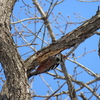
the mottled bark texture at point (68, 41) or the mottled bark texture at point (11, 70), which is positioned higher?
the mottled bark texture at point (68, 41)

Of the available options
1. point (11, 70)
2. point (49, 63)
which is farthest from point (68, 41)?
point (11, 70)

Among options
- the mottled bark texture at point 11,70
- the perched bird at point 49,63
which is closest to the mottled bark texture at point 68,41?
the perched bird at point 49,63

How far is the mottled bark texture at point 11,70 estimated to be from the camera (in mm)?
1537

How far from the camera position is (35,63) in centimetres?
188

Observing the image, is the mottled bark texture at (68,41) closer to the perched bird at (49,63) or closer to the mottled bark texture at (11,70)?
the perched bird at (49,63)

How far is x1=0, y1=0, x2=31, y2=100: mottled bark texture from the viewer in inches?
60.5

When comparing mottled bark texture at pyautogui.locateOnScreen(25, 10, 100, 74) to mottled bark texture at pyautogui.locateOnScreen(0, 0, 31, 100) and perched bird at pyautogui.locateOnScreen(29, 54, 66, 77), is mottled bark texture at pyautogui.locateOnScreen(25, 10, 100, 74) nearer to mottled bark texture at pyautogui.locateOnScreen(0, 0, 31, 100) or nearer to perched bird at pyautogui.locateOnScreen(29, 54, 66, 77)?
perched bird at pyautogui.locateOnScreen(29, 54, 66, 77)

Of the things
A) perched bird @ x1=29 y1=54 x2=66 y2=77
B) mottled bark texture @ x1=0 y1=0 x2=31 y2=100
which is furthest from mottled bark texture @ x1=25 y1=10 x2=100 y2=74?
mottled bark texture @ x1=0 y1=0 x2=31 y2=100

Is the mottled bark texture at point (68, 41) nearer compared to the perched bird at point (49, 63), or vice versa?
the mottled bark texture at point (68, 41)

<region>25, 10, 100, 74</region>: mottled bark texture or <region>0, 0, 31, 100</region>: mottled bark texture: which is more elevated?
<region>25, 10, 100, 74</region>: mottled bark texture

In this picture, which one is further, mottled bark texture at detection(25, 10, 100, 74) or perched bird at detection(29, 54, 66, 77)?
perched bird at detection(29, 54, 66, 77)

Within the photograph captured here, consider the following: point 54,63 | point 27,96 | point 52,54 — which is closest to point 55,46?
Result: point 52,54

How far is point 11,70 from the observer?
158 cm

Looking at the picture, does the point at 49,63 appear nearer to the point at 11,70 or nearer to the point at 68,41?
the point at 68,41
